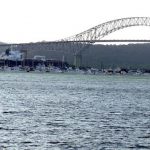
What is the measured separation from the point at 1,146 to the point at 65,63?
163 m

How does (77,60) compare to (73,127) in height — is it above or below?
above

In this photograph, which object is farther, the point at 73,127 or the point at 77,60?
the point at 77,60

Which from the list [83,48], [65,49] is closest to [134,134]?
[83,48]

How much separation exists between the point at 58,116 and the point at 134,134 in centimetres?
913

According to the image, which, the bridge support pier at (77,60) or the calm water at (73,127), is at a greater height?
the bridge support pier at (77,60)

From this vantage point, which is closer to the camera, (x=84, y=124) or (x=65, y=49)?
(x=84, y=124)

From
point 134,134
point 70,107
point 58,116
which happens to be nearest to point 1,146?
point 134,134

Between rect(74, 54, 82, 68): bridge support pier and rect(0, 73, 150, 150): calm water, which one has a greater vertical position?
rect(74, 54, 82, 68): bridge support pier

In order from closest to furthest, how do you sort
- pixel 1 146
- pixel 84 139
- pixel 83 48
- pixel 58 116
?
pixel 1 146 → pixel 84 139 → pixel 58 116 → pixel 83 48

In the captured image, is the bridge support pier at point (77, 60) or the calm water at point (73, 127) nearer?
the calm water at point (73, 127)

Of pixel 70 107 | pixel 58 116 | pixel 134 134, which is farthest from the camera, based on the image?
pixel 70 107

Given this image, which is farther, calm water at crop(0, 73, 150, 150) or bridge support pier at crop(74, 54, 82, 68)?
bridge support pier at crop(74, 54, 82, 68)

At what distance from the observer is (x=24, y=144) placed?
30.9 m

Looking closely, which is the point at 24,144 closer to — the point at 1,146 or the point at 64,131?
the point at 1,146
